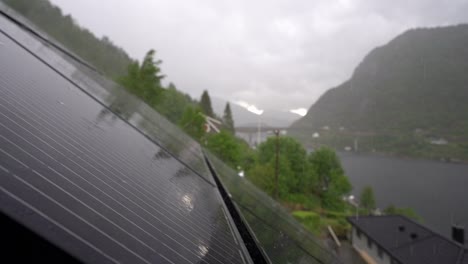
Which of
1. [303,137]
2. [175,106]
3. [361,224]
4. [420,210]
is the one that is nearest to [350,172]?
[303,137]

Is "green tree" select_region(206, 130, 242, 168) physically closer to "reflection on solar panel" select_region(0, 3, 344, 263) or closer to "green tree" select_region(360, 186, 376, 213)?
"reflection on solar panel" select_region(0, 3, 344, 263)

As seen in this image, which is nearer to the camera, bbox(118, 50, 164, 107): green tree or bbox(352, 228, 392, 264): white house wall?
bbox(352, 228, 392, 264): white house wall

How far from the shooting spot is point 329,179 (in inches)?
1748

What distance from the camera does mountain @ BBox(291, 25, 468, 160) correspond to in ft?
217

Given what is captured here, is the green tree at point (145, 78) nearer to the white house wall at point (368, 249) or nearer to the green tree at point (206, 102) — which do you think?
the white house wall at point (368, 249)

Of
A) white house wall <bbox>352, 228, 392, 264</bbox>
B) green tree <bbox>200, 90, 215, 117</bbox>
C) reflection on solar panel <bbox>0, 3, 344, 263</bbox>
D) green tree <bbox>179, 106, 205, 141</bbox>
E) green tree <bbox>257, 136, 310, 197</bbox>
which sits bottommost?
white house wall <bbox>352, 228, 392, 264</bbox>

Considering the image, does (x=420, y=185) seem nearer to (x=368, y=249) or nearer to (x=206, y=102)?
(x=368, y=249)

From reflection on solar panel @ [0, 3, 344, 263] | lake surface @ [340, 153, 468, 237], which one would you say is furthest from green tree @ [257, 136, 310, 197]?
reflection on solar panel @ [0, 3, 344, 263]

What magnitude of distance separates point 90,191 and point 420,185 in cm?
7093

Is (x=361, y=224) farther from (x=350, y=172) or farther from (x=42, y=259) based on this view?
(x=350, y=172)

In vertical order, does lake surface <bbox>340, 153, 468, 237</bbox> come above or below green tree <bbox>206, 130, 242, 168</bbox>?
above

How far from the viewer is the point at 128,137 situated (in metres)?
4.18

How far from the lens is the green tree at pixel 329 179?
41.9 meters

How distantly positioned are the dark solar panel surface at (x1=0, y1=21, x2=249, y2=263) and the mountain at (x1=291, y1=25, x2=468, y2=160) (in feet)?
184
